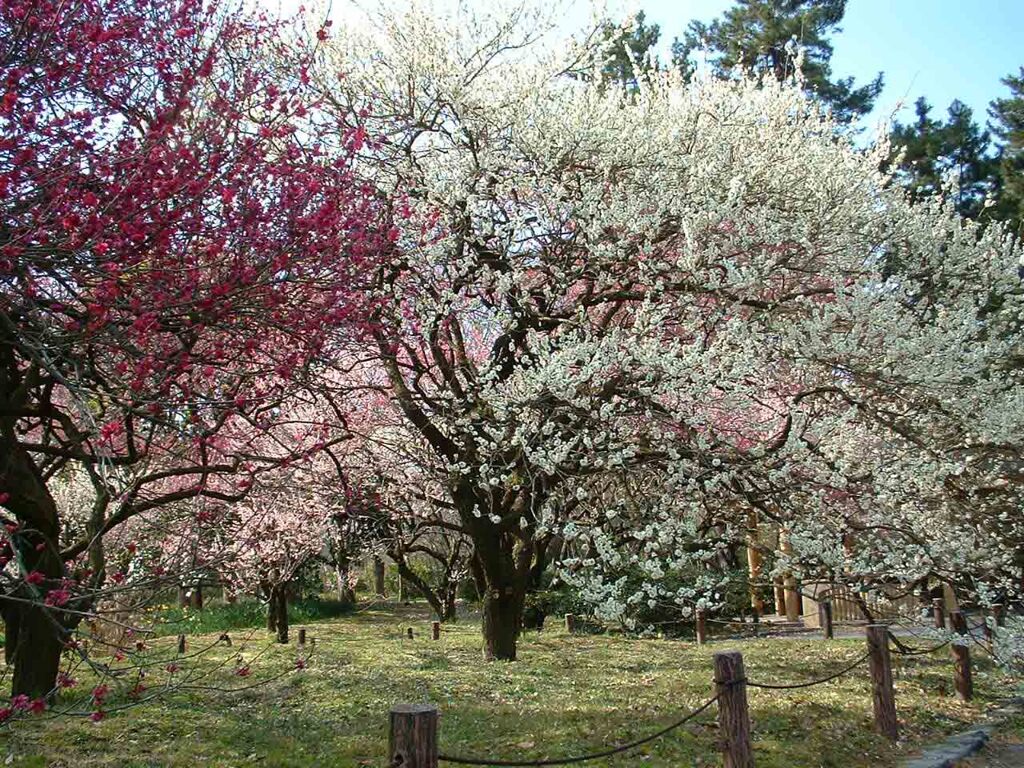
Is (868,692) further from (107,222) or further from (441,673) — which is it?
(107,222)

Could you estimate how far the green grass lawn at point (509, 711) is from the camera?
6.70 meters

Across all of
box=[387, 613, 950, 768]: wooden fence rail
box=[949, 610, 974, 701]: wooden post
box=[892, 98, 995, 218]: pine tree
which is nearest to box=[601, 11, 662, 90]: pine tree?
box=[892, 98, 995, 218]: pine tree

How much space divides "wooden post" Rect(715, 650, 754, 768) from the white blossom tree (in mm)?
2415

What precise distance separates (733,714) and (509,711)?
296 centimetres

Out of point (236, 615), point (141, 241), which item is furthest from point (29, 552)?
point (236, 615)

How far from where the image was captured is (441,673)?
409 inches

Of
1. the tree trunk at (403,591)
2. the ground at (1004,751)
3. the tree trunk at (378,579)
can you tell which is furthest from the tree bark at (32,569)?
the tree trunk at (378,579)

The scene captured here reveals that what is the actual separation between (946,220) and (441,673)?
29.8 ft

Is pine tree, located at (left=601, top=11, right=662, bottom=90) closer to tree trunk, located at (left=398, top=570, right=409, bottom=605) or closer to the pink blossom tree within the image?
the pink blossom tree

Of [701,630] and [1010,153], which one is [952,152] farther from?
[701,630]

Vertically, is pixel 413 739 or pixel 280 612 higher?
pixel 413 739

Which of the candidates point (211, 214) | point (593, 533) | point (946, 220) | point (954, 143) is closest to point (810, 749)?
point (593, 533)

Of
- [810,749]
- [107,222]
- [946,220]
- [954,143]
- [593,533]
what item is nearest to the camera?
[107,222]

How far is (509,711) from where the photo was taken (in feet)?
26.6
